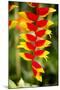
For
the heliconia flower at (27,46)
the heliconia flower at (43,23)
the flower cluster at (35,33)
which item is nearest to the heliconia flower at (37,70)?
the flower cluster at (35,33)

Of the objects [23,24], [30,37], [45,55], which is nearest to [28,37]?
[30,37]

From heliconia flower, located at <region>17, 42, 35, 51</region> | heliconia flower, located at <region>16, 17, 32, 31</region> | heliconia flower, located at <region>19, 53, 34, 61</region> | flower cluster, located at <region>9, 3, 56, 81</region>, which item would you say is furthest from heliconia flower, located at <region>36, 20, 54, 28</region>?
heliconia flower, located at <region>19, 53, 34, 61</region>

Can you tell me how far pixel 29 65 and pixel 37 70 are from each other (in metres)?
0.11

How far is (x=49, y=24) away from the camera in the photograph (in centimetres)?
227

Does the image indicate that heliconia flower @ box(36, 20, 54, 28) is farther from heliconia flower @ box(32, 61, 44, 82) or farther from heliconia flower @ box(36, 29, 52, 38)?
heliconia flower @ box(32, 61, 44, 82)

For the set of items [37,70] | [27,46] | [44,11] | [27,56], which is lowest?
[37,70]

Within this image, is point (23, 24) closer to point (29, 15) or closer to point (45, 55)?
point (29, 15)

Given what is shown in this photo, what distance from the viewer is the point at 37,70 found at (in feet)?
7.25

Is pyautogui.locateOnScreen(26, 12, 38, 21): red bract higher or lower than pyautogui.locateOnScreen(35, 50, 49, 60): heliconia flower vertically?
higher

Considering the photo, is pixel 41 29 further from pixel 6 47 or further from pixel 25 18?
pixel 6 47

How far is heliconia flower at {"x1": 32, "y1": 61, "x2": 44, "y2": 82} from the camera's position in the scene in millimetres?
2197

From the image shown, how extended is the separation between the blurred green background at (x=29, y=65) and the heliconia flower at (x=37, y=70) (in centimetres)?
4

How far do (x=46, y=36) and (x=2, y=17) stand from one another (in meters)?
A: 0.52

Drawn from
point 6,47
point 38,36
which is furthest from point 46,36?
point 6,47
